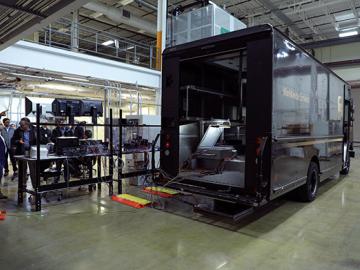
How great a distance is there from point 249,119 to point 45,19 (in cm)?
277

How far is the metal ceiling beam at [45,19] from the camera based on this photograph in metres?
2.92

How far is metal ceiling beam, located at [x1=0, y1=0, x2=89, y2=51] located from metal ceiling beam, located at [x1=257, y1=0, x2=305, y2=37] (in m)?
8.42

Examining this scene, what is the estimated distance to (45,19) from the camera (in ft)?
10.9

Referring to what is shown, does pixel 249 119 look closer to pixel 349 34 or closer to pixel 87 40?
pixel 87 40

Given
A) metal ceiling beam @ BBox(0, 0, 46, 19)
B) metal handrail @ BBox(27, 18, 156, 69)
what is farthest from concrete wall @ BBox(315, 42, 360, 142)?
metal ceiling beam @ BBox(0, 0, 46, 19)

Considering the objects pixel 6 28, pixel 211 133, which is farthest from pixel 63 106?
pixel 211 133

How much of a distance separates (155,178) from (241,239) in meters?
1.91

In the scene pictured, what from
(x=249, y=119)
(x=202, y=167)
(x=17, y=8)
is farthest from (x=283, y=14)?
(x=17, y=8)

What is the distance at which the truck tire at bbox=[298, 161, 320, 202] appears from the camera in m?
5.24

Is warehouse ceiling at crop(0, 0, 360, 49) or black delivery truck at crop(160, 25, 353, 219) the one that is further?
warehouse ceiling at crop(0, 0, 360, 49)

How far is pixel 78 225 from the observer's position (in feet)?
13.3

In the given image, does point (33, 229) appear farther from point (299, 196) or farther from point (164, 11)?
point (164, 11)

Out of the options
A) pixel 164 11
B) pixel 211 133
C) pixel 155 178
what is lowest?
pixel 155 178

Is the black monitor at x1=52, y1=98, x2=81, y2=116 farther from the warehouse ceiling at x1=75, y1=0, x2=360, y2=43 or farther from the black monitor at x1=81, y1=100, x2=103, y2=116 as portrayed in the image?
the warehouse ceiling at x1=75, y1=0, x2=360, y2=43
